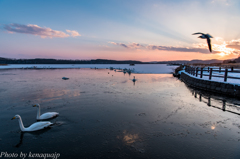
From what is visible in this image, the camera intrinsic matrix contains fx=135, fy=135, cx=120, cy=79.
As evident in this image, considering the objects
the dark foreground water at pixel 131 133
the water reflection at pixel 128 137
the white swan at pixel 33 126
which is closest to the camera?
the dark foreground water at pixel 131 133

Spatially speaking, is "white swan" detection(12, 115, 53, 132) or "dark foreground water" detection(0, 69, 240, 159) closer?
"dark foreground water" detection(0, 69, 240, 159)

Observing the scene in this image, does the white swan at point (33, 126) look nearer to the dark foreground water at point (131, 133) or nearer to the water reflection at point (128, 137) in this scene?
the dark foreground water at point (131, 133)

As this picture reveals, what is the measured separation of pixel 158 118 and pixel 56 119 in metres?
5.38

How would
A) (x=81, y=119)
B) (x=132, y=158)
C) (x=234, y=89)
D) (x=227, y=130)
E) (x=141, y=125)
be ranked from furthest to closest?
(x=234, y=89)
(x=81, y=119)
(x=141, y=125)
(x=227, y=130)
(x=132, y=158)

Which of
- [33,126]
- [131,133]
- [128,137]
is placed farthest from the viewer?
[33,126]

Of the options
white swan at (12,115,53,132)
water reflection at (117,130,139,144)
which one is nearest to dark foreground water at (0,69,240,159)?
water reflection at (117,130,139,144)

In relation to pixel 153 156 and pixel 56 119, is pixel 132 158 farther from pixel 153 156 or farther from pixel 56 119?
pixel 56 119

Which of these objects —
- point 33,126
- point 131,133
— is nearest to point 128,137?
point 131,133

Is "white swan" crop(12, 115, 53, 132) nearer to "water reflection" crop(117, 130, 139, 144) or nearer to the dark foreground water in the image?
the dark foreground water

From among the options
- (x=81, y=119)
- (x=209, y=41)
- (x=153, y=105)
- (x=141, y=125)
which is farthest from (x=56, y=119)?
(x=209, y=41)

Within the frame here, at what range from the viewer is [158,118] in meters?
7.16

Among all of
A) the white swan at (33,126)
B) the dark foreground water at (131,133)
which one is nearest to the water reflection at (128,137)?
the dark foreground water at (131,133)

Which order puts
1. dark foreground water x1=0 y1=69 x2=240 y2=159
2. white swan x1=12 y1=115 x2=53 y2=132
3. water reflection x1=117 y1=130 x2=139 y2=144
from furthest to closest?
white swan x1=12 y1=115 x2=53 y2=132, water reflection x1=117 y1=130 x2=139 y2=144, dark foreground water x1=0 y1=69 x2=240 y2=159

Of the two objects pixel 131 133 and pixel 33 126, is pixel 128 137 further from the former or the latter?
pixel 33 126
